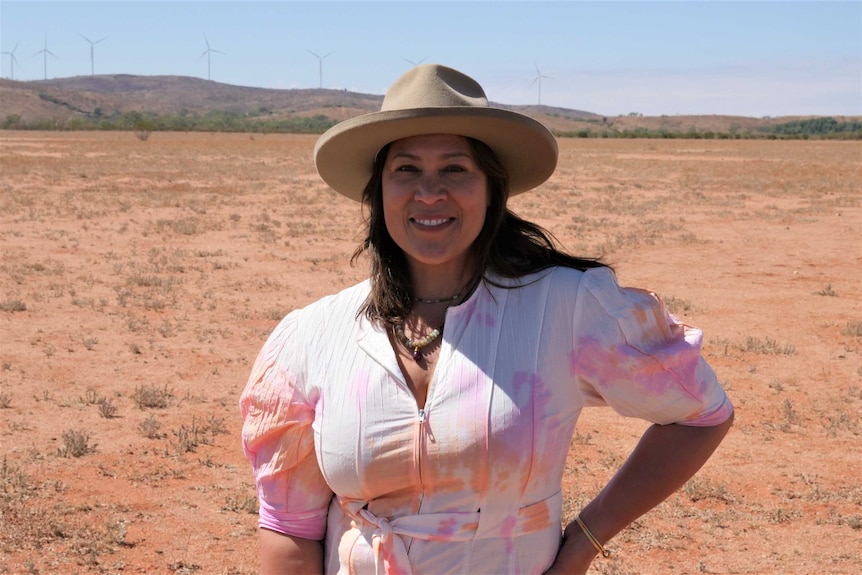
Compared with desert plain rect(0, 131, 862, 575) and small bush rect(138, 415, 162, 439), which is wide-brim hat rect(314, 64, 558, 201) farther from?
small bush rect(138, 415, 162, 439)

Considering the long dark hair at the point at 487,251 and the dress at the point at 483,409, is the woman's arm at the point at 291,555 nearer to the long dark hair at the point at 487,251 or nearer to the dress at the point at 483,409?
the dress at the point at 483,409

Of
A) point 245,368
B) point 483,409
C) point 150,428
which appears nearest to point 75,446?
point 150,428

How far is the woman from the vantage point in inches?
69.8

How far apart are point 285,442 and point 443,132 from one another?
0.73 metres

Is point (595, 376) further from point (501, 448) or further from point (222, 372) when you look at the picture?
point (222, 372)

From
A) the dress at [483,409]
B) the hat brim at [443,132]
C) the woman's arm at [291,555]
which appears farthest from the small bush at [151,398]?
the dress at [483,409]

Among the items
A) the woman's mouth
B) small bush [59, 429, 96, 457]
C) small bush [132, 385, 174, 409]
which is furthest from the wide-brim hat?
small bush [132, 385, 174, 409]

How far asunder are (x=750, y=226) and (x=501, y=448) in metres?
16.8

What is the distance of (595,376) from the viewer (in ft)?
5.97

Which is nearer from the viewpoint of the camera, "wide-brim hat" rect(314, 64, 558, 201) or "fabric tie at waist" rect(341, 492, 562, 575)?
"fabric tie at waist" rect(341, 492, 562, 575)

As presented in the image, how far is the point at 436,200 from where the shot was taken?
195 cm

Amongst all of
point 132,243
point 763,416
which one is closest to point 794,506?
point 763,416

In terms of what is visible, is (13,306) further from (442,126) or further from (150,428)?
(442,126)

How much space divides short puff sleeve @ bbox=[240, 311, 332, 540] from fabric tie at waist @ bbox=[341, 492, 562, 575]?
0.53 feet
